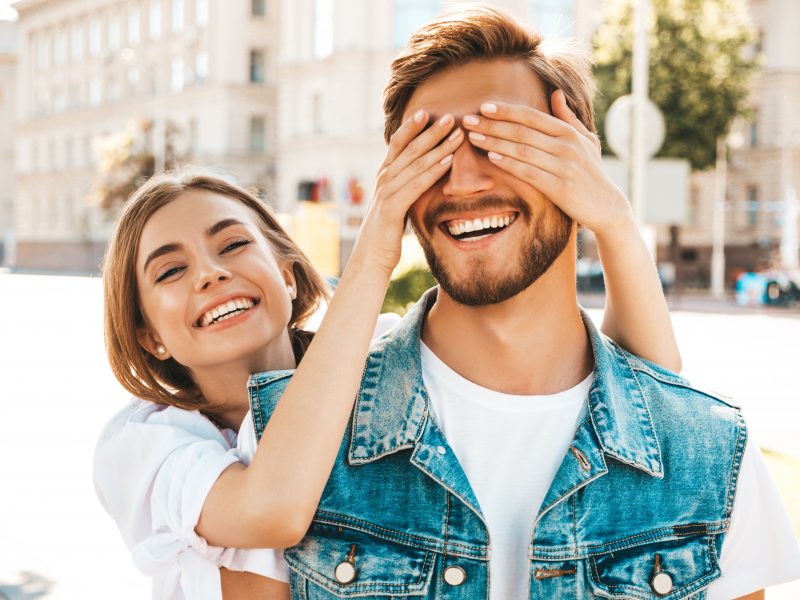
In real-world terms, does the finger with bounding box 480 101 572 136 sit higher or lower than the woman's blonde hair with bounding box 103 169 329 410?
higher

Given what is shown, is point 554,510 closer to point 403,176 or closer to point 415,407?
point 415,407

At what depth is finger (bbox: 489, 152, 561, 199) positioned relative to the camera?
2109 mm

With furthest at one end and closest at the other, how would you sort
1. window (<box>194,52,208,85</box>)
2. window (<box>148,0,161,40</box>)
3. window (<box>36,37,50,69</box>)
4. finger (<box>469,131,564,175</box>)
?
window (<box>36,37,50,69</box>) < window (<box>148,0,161,40</box>) < window (<box>194,52,208,85</box>) < finger (<box>469,131,564,175</box>)

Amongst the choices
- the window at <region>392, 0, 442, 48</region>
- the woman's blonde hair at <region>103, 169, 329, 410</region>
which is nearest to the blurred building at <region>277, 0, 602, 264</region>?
the window at <region>392, 0, 442, 48</region>

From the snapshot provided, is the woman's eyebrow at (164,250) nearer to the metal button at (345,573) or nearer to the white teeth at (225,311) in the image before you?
the white teeth at (225,311)

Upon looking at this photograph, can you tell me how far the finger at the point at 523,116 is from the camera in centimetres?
211

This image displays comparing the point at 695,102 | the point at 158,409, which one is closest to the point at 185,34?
the point at 695,102

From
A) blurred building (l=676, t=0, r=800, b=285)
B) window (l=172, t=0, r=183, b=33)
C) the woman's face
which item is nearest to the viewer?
the woman's face

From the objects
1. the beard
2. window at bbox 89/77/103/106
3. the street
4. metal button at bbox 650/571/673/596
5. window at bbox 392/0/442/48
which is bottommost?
the street

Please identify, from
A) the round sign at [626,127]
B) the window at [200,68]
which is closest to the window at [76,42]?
the window at [200,68]

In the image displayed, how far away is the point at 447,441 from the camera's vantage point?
224 cm

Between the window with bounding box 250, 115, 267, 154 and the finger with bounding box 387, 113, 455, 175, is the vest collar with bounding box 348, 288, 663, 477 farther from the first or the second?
the window with bounding box 250, 115, 267, 154

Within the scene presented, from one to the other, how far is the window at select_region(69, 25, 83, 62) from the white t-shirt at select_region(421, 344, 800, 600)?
68.3 meters

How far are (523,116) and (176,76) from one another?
57.0 metres
